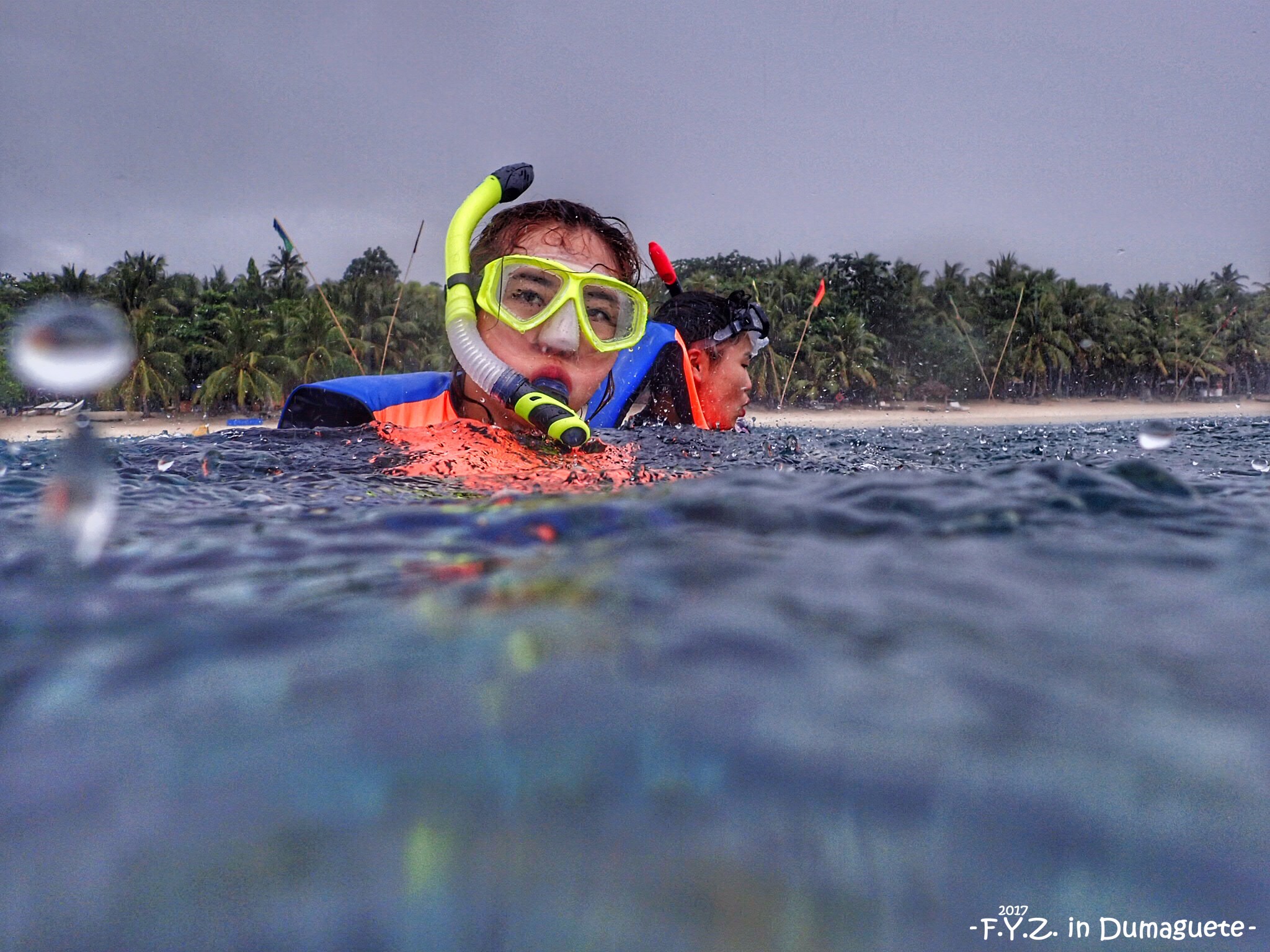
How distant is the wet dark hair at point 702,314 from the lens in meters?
6.00

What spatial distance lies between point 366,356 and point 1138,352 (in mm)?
34961

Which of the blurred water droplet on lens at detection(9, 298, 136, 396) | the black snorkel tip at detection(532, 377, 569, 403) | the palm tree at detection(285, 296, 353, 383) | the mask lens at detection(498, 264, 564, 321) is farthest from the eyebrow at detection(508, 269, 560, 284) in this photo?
the palm tree at detection(285, 296, 353, 383)

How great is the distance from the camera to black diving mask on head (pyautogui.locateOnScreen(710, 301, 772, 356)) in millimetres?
5766

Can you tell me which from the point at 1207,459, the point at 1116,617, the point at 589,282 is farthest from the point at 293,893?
the point at 1207,459

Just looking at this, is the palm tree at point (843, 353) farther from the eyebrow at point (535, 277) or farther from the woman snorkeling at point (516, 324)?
the eyebrow at point (535, 277)

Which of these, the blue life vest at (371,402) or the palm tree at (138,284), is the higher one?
the palm tree at (138,284)

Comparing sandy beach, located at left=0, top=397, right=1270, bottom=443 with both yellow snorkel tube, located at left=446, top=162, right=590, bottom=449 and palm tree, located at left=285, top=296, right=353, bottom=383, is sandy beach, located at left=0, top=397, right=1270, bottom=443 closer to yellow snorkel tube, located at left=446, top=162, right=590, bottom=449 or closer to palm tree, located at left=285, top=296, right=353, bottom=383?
palm tree, located at left=285, top=296, right=353, bottom=383

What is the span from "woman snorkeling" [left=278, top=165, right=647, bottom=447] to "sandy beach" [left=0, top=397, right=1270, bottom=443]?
1862 cm

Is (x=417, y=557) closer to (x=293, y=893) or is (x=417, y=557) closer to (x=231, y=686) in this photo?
(x=231, y=686)

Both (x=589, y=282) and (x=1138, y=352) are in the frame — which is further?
(x=1138, y=352)

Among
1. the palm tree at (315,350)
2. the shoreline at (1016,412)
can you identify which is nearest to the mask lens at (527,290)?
the shoreline at (1016,412)

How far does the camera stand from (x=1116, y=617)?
4.05 feet

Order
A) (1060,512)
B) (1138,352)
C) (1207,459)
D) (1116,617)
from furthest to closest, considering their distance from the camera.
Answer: (1138,352)
(1207,459)
(1060,512)
(1116,617)

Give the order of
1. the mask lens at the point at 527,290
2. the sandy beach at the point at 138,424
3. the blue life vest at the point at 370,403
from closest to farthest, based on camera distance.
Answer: the mask lens at the point at 527,290
the blue life vest at the point at 370,403
the sandy beach at the point at 138,424
